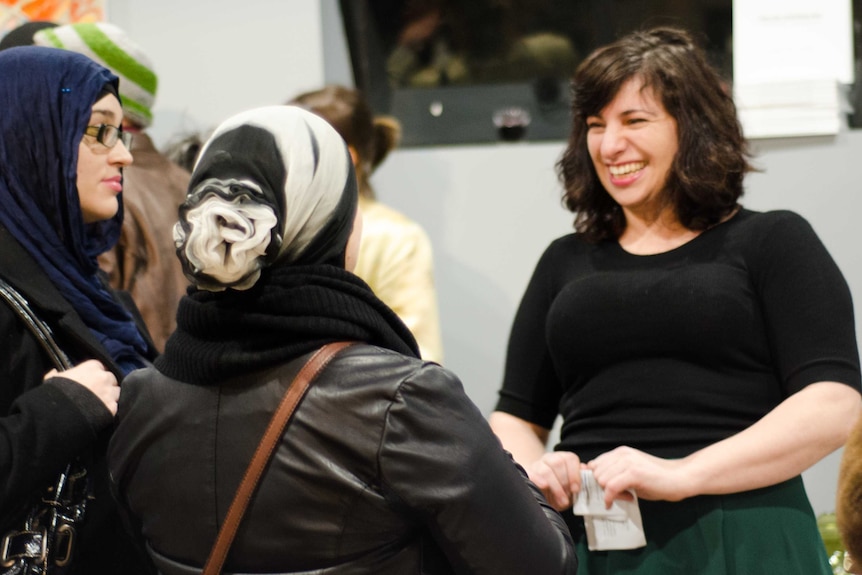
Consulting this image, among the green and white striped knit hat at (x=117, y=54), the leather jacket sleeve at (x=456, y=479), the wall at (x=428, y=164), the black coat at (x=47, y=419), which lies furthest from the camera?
the wall at (x=428, y=164)

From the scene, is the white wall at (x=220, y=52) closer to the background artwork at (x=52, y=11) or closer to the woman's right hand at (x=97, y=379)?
the background artwork at (x=52, y=11)

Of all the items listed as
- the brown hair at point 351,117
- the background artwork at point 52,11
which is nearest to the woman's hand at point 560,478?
the brown hair at point 351,117

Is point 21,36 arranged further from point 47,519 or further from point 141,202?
point 47,519

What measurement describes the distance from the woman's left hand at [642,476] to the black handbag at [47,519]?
84cm

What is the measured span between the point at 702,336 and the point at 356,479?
823mm

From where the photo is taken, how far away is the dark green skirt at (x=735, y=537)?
187cm

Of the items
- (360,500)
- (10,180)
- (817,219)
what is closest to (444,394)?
(360,500)

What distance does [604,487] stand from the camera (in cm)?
188

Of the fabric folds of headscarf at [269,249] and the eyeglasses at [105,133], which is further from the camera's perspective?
the eyeglasses at [105,133]

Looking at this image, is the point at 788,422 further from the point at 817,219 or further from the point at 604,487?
the point at 817,219

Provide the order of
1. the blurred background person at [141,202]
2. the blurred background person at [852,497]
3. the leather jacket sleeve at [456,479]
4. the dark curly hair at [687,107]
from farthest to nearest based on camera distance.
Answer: the blurred background person at [141,202] → the dark curly hair at [687,107] → the leather jacket sleeve at [456,479] → the blurred background person at [852,497]

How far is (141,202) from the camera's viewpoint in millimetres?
2721

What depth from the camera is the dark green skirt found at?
1872mm

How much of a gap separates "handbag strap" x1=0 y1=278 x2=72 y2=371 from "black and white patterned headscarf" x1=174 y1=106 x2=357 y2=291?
16.2 inches
